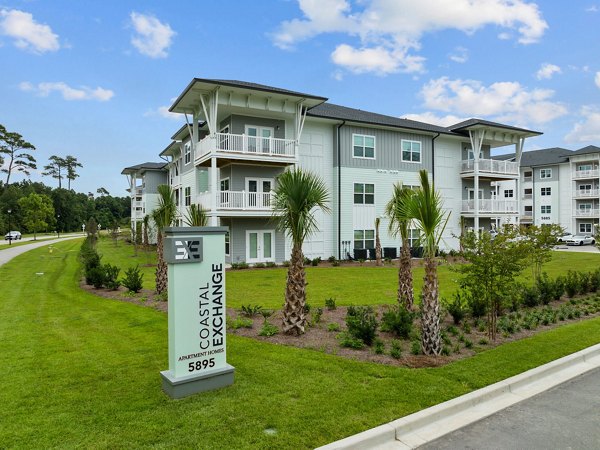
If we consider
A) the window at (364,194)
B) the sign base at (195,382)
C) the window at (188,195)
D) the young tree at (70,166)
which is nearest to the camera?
the sign base at (195,382)

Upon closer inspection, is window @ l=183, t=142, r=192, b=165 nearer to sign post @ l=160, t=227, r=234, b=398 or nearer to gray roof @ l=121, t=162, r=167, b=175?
gray roof @ l=121, t=162, r=167, b=175

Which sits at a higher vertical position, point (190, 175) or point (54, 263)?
point (190, 175)

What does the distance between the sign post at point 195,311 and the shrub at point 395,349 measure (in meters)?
2.85

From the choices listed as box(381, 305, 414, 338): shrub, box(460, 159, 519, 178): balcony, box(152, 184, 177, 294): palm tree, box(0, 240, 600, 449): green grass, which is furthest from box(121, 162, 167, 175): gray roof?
box(381, 305, 414, 338): shrub

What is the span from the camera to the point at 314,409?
4777 mm

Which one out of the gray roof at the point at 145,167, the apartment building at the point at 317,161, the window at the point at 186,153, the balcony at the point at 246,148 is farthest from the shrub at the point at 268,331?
the gray roof at the point at 145,167

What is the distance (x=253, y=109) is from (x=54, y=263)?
14.7 meters

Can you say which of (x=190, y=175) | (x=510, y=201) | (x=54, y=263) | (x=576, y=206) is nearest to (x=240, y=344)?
(x=54, y=263)

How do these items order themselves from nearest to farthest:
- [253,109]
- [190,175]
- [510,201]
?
[253,109], [190,175], [510,201]

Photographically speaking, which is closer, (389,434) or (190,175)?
(389,434)

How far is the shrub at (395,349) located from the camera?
6.75 meters

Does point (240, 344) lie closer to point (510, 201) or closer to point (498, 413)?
point (498, 413)

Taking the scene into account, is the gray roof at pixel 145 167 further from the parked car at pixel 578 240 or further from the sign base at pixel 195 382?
the parked car at pixel 578 240

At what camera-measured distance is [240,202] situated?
846 inches
